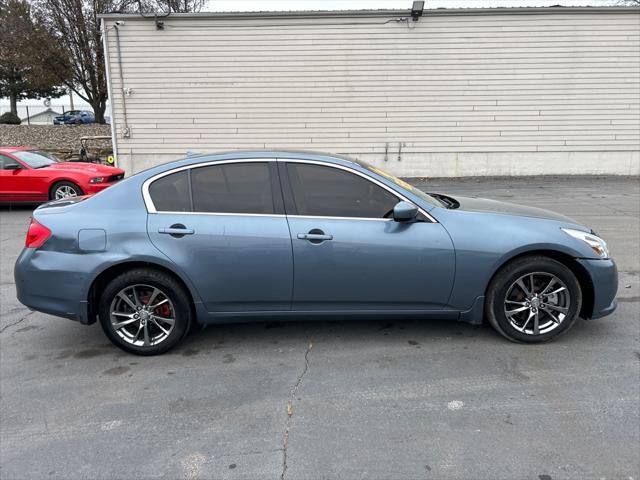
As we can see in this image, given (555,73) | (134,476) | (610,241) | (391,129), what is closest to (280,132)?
(391,129)

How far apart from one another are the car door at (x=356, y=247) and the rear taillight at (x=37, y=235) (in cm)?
184

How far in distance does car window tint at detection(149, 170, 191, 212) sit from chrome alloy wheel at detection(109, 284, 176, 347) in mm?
625

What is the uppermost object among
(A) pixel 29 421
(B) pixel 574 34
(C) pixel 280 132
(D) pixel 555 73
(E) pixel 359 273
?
(B) pixel 574 34

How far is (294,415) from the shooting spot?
2938mm

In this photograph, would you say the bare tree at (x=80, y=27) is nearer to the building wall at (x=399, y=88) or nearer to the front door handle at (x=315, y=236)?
the building wall at (x=399, y=88)

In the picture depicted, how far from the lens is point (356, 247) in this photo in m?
3.53

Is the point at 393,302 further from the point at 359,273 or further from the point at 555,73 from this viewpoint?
the point at 555,73

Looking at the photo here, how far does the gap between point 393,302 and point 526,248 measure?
1.07m

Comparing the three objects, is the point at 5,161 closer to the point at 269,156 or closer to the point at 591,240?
the point at 269,156

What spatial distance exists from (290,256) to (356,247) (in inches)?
19.2

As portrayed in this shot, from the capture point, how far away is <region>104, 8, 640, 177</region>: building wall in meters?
13.6

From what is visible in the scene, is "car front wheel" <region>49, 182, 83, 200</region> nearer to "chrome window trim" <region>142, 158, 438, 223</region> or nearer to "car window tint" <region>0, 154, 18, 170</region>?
"car window tint" <region>0, 154, 18, 170</region>

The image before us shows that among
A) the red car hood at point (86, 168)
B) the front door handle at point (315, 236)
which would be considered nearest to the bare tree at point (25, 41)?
the red car hood at point (86, 168)

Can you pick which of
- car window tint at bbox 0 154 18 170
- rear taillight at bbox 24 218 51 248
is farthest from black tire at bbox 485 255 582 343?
car window tint at bbox 0 154 18 170
